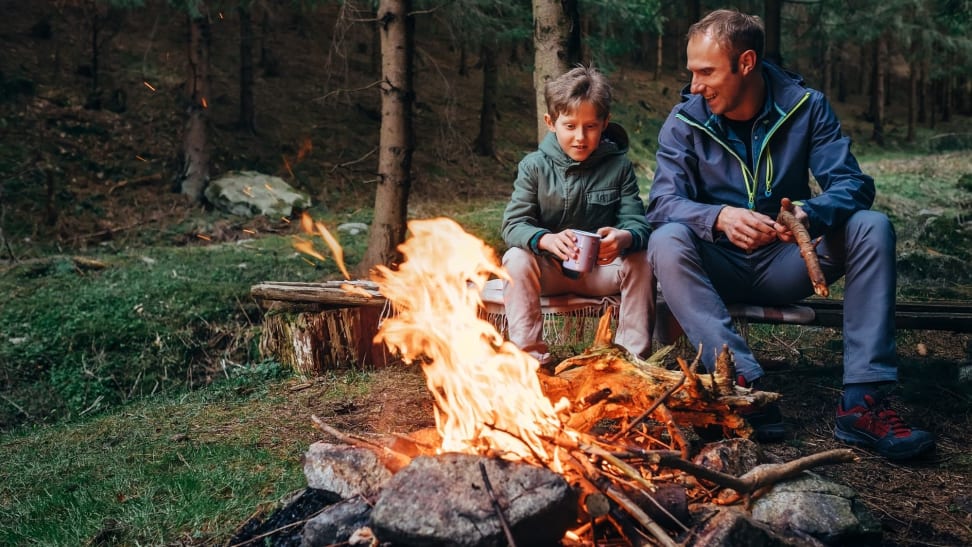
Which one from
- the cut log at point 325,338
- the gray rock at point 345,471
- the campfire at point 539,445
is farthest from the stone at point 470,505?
the cut log at point 325,338

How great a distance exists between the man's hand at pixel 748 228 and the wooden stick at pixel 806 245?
6cm

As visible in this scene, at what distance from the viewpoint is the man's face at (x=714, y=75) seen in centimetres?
366

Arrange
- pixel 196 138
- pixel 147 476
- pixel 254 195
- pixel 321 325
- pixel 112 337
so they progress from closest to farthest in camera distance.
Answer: pixel 147 476 → pixel 321 325 → pixel 112 337 → pixel 254 195 → pixel 196 138

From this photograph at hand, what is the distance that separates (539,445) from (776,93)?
246cm

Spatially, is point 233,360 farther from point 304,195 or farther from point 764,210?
point 304,195

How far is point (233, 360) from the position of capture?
234 inches

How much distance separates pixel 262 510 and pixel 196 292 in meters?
4.26

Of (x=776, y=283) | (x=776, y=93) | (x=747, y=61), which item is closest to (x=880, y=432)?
(x=776, y=283)

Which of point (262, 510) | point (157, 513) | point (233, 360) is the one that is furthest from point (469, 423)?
point (233, 360)

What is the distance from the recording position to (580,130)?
3.93 m

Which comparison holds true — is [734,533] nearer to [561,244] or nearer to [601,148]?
[561,244]

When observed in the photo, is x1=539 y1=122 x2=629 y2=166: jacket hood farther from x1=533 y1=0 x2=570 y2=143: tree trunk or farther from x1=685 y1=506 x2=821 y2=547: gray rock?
x1=685 y1=506 x2=821 y2=547: gray rock

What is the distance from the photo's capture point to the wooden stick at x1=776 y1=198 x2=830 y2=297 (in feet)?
10.2

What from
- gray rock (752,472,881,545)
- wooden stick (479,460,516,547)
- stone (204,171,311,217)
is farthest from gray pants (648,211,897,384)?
stone (204,171,311,217)
